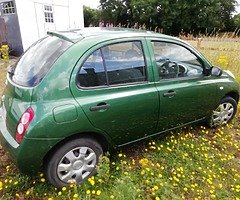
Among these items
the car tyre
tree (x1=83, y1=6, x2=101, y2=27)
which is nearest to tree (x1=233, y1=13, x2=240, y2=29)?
tree (x1=83, y1=6, x2=101, y2=27)

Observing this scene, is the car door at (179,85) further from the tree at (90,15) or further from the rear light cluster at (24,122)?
the tree at (90,15)

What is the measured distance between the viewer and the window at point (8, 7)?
11961mm

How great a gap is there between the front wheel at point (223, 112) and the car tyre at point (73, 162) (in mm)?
2353

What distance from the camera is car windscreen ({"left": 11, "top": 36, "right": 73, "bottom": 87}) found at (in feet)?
8.50

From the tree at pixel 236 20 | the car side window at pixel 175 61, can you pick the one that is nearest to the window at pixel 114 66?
the car side window at pixel 175 61

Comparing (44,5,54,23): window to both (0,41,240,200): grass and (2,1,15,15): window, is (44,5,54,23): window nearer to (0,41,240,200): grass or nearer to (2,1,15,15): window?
(2,1,15,15): window

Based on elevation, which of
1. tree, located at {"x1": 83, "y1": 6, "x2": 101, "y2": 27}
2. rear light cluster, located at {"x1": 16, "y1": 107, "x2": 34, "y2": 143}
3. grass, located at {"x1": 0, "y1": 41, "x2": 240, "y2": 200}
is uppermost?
rear light cluster, located at {"x1": 16, "y1": 107, "x2": 34, "y2": 143}

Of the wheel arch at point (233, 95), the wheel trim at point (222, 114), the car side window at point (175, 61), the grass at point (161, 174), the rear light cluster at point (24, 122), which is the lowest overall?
the grass at point (161, 174)

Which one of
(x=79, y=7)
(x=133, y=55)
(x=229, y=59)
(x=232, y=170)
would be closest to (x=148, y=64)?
(x=133, y=55)

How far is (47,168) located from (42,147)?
317 millimetres

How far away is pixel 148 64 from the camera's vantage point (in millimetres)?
3111

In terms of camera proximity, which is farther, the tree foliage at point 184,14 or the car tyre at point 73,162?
the tree foliage at point 184,14

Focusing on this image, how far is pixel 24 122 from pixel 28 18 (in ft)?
37.1

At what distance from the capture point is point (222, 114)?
14.6 feet
